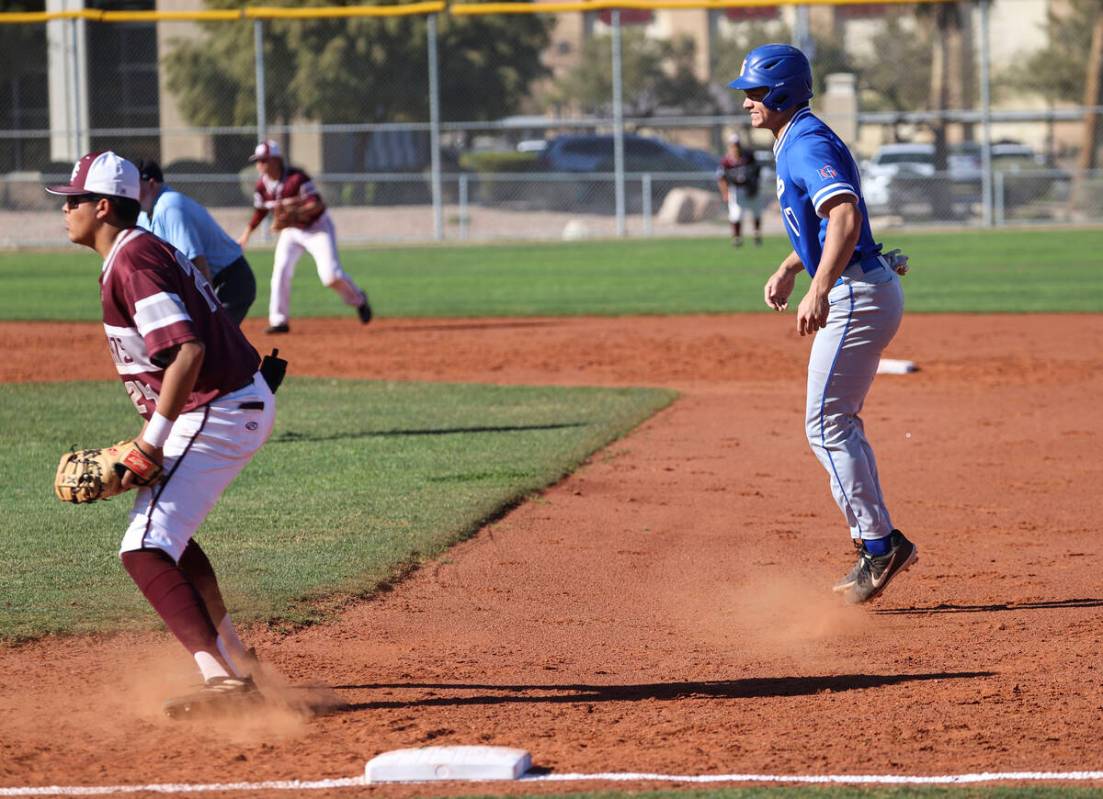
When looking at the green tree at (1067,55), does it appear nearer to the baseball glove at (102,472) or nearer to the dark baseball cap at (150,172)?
the dark baseball cap at (150,172)

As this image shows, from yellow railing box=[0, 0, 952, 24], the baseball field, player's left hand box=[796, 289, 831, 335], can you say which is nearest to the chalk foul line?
the baseball field

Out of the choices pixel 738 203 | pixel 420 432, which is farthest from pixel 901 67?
pixel 420 432

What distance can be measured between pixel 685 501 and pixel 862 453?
2.24 metres

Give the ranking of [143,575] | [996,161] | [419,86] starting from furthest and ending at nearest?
[996,161] → [419,86] → [143,575]

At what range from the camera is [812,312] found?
5652 millimetres

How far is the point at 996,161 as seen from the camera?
137 feet

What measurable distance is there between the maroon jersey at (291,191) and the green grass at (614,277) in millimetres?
3111

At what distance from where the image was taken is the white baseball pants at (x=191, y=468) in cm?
466

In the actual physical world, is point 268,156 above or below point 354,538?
above

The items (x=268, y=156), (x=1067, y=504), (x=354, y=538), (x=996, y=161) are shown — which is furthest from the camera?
(x=996, y=161)

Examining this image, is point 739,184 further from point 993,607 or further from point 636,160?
point 993,607

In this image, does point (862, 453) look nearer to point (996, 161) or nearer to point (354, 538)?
point (354, 538)

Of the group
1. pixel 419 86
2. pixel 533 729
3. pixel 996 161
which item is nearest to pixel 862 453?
pixel 533 729

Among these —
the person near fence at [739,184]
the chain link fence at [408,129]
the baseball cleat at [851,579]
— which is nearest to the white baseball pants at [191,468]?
the baseball cleat at [851,579]
